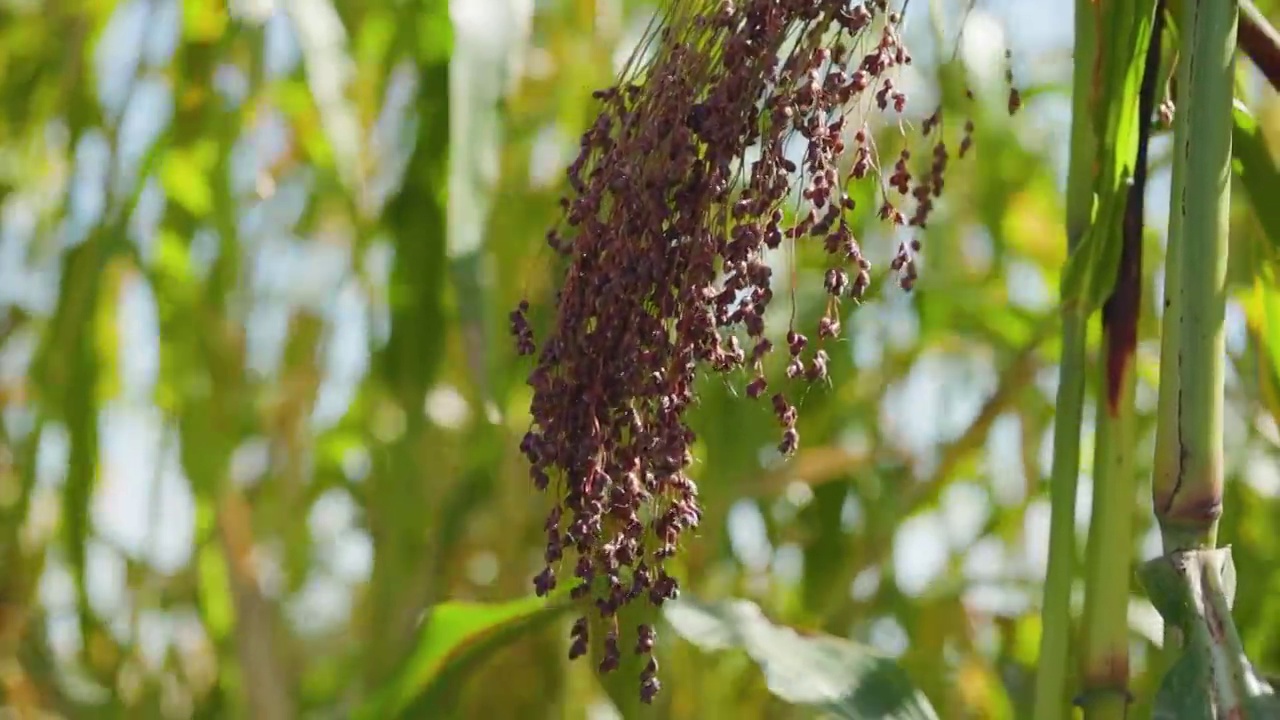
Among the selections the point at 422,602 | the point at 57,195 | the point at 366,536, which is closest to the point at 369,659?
the point at 422,602

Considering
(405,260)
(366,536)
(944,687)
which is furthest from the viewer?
(366,536)

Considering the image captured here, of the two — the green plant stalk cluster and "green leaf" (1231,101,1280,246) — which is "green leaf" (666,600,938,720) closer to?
the green plant stalk cluster

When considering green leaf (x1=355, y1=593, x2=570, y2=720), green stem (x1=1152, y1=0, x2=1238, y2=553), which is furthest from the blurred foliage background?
green stem (x1=1152, y1=0, x2=1238, y2=553)

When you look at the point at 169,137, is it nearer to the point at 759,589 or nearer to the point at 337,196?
the point at 337,196

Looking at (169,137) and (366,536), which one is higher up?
(169,137)

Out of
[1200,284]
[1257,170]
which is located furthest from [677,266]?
[1257,170]

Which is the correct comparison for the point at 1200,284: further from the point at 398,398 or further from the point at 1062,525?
the point at 398,398

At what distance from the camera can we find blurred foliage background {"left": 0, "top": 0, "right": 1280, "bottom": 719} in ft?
3.88

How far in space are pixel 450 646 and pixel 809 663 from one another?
21cm

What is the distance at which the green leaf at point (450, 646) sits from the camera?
80cm

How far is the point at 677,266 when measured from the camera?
548mm

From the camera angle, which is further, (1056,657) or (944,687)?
(944,687)

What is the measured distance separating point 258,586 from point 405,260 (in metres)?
0.41

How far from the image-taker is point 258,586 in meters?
1.35
